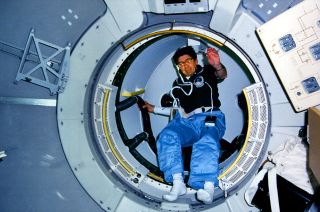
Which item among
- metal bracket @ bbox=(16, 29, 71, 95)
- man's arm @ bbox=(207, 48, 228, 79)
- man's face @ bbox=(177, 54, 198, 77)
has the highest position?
metal bracket @ bbox=(16, 29, 71, 95)

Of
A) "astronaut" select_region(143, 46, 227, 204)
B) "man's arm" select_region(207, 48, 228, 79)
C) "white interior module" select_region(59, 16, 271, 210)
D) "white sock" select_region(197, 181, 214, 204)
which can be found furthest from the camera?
"man's arm" select_region(207, 48, 228, 79)

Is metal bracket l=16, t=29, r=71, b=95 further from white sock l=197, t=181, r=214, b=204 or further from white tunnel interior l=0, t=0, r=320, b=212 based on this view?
white sock l=197, t=181, r=214, b=204

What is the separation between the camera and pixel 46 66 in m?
2.13

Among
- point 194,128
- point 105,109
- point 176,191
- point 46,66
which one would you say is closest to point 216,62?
point 194,128

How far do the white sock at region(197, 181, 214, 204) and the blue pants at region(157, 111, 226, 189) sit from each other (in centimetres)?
5

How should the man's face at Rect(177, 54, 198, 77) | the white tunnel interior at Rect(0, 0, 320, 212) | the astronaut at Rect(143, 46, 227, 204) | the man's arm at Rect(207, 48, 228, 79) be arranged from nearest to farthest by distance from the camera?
the white tunnel interior at Rect(0, 0, 320, 212) < the astronaut at Rect(143, 46, 227, 204) < the man's arm at Rect(207, 48, 228, 79) < the man's face at Rect(177, 54, 198, 77)

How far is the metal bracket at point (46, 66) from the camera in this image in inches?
83.2

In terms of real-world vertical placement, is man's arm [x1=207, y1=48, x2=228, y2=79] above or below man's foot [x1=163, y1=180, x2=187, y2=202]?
above

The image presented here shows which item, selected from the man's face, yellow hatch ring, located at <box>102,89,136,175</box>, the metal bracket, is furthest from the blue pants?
the metal bracket

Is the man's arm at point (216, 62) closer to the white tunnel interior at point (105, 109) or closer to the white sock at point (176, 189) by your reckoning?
the white tunnel interior at point (105, 109)

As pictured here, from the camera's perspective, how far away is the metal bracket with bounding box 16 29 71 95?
2113mm

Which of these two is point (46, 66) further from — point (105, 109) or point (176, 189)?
point (176, 189)

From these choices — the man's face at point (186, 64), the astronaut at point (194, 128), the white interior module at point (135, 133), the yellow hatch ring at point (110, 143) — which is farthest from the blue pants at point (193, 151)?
the man's face at point (186, 64)

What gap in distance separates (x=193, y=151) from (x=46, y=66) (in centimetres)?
115
